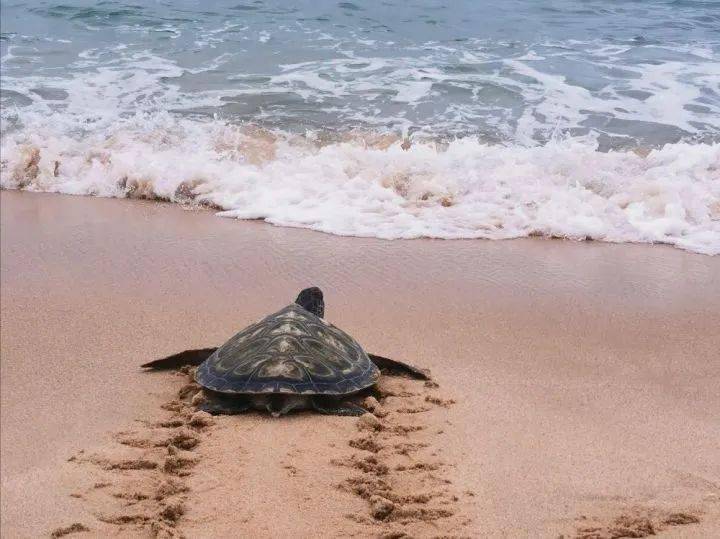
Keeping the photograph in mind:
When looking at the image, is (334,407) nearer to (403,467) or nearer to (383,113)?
(403,467)

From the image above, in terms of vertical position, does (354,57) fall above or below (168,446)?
above

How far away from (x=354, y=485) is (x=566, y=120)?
804 centimetres

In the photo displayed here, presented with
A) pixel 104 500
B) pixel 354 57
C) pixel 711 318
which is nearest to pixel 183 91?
pixel 354 57

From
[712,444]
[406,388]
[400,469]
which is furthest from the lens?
[406,388]

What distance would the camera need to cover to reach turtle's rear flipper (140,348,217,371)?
4.59m

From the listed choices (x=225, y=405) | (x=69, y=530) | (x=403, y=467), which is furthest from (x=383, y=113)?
(x=69, y=530)

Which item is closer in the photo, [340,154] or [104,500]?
[104,500]

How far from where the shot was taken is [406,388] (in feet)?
14.3

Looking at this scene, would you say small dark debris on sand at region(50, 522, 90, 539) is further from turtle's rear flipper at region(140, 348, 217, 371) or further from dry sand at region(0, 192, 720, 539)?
turtle's rear flipper at region(140, 348, 217, 371)

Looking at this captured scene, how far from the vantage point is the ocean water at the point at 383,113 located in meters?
7.71

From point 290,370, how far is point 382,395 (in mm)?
565

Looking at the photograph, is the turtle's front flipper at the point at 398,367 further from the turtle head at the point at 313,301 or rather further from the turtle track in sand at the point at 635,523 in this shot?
the turtle track in sand at the point at 635,523

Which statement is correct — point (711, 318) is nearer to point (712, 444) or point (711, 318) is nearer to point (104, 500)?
point (712, 444)

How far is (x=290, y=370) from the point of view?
4.01 m
